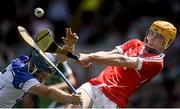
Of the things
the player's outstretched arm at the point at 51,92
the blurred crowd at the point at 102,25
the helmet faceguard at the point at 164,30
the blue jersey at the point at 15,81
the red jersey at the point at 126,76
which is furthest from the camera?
the blurred crowd at the point at 102,25

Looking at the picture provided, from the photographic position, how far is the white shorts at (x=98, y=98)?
10.8m

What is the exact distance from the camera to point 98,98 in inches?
426

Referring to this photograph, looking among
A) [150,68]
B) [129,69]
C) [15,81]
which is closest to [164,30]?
[150,68]

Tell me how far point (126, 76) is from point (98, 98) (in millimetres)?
410

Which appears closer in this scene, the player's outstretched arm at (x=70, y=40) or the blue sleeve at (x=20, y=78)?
the player's outstretched arm at (x=70, y=40)

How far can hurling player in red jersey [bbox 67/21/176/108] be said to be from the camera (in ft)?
34.5

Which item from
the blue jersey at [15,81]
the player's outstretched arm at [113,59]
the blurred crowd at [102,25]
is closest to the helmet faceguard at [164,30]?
the player's outstretched arm at [113,59]

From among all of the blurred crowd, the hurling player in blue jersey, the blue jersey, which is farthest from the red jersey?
the blurred crowd

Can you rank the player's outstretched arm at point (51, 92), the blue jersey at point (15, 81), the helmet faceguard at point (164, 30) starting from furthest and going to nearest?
the helmet faceguard at point (164, 30) < the blue jersey at point (15, 81) < the player's outstretched arm at point (51, 92)

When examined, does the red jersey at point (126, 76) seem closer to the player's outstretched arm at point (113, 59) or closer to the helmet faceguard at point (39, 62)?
the player's outstretched arm at point (113, 59)

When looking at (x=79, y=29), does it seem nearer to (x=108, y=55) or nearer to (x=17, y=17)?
(x=17, y=17)

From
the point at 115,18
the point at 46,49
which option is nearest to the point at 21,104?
the point at 46,49

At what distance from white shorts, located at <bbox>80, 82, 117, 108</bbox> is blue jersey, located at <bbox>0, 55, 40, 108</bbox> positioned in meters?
0.85

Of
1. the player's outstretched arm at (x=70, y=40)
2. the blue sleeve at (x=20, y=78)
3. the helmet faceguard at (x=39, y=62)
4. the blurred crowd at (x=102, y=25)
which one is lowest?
the blurred crowd at (x=102, y=25)
